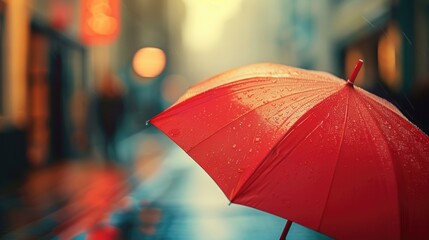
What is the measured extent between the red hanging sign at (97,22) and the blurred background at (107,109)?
1.1 inches

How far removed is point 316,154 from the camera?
121 inches

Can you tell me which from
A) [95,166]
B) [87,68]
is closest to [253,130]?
[95,166]

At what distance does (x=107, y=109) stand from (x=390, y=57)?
7.33 metres

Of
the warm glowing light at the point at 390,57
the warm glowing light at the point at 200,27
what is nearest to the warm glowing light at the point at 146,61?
the warm glowing light at the point at 390,57

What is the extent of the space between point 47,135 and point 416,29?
9069 millimetres

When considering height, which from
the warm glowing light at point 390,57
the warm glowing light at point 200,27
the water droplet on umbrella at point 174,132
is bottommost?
the warm glowing light at point 200,27

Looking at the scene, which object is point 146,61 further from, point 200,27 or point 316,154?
point 200,27

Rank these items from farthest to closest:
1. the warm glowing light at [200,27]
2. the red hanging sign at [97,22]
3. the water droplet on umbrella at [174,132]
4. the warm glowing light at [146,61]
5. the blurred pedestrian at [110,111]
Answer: the warm glowing light at [200,27]
the warm glowing light at [146,61]
the red hanging sign at [97,22]
the blurred pedestrian at [110,111]
the water droplet on umbrella at [174,132]

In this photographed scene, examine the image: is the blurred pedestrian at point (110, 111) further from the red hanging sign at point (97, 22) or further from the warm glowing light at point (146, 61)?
the warm glowing light at point (146, 61)

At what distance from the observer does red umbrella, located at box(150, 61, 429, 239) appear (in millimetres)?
2973

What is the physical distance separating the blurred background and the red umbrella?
4.19 meters

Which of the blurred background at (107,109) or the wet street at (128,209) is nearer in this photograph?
the wet street at (128,209)

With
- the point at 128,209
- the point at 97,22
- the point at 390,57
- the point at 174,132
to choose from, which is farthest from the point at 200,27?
the point at 174,132

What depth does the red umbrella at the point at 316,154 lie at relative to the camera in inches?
117
